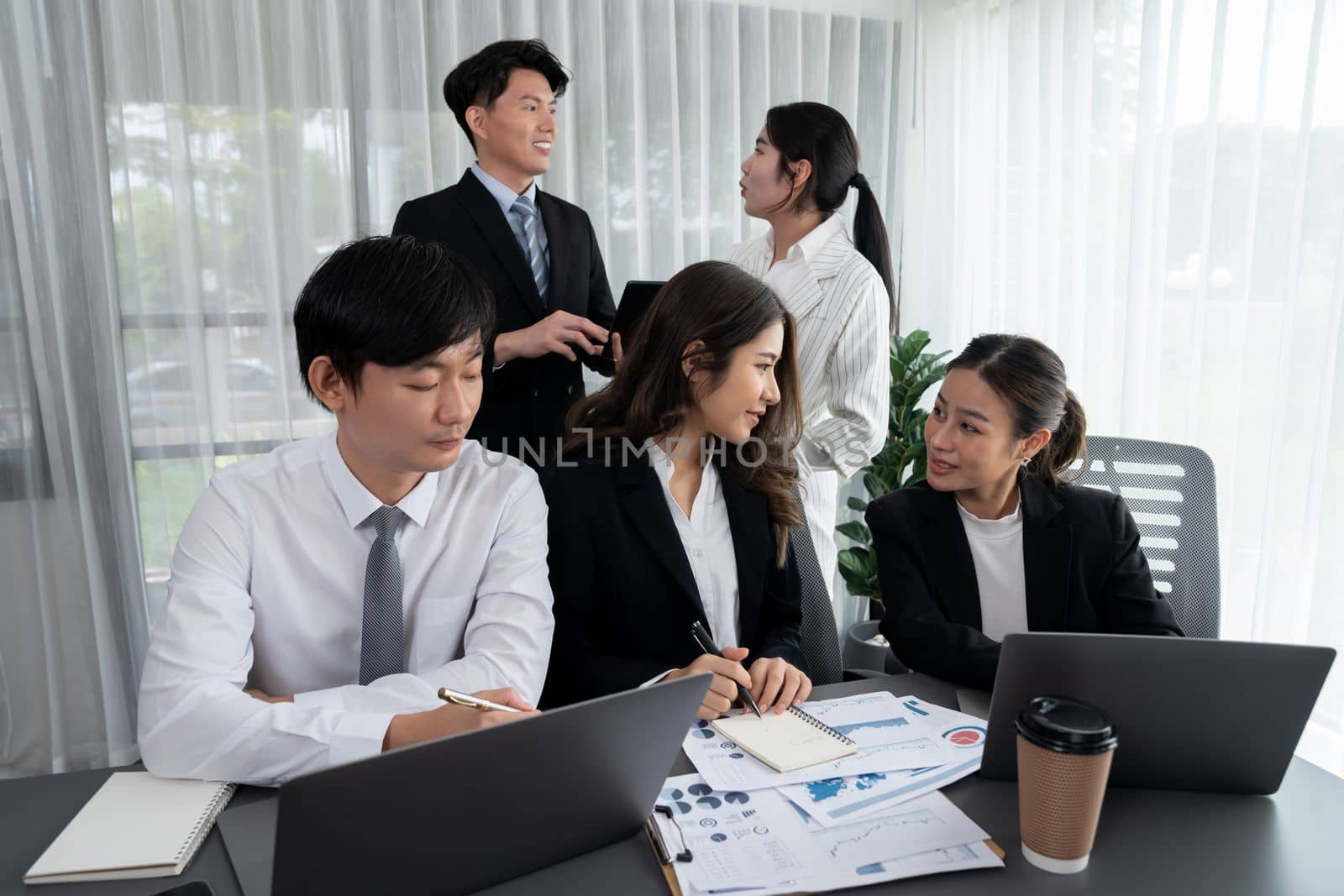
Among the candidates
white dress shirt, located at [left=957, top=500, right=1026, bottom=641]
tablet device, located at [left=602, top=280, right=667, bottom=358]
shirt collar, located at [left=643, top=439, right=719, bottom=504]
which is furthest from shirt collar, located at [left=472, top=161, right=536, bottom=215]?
white dress shirt, located at [left=957, top=500, right=1026, bottom=641]

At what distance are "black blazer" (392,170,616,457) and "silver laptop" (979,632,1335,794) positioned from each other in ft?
4.42

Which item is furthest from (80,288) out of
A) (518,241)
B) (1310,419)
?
(1310,419)

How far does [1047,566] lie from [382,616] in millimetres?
1117

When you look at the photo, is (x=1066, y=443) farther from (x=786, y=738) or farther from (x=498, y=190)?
(x=498, y=190)

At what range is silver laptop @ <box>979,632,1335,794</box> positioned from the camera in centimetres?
96

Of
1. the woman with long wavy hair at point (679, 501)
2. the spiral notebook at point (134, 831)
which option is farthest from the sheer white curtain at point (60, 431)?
the spiral notebook at point (134, 831)

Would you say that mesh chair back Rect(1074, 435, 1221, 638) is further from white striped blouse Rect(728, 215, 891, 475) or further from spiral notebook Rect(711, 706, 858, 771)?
spiral notebook Rect(711, 706, 858, 771)

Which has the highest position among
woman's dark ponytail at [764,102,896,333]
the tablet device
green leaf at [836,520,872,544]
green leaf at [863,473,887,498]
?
woman's dark ponytail at [764,102,896,333]

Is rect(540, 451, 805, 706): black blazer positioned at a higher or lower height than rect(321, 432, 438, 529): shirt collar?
lower

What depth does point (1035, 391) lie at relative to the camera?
169cm

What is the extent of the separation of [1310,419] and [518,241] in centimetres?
193

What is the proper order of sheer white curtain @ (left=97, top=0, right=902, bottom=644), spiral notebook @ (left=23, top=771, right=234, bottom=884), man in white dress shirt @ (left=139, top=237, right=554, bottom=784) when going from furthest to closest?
sheer white curtain @ (left=97, top=0, right=902, bottom=644) < man in white dress shirt @ (left=139, top=237, right=554, bottom=784) < spiral notebook @ (left=23, top=771, right=234, bottom=884)

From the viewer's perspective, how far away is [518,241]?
7.28 ft

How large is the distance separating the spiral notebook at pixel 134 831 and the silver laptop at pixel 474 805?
0.04m
